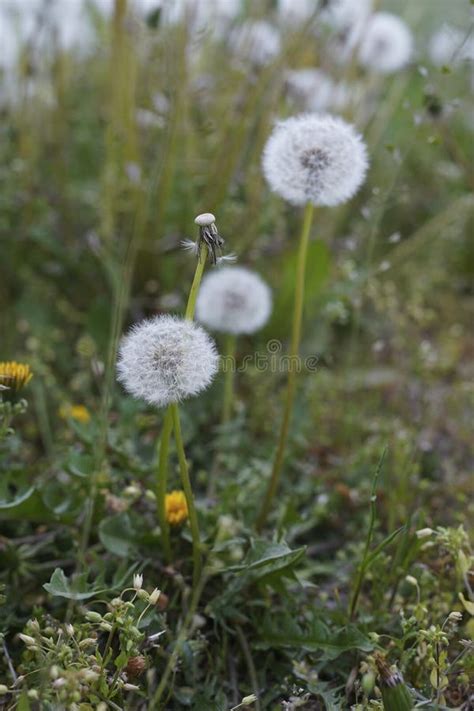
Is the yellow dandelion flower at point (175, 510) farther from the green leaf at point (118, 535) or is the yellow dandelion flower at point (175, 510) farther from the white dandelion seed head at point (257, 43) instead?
the white dandelion seed head at point (257, 43)

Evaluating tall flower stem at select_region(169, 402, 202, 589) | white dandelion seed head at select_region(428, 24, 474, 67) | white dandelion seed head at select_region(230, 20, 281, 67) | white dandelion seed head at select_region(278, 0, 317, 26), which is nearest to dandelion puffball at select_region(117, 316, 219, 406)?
tall flower stem at select_region(169, 402, 202, 589)

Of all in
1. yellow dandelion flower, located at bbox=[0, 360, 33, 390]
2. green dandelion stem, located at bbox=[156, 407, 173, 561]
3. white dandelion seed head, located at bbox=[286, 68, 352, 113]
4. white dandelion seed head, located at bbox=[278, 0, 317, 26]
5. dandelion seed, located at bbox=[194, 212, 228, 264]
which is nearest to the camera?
dandelion seed, located at bbox=[194, 212, 228, 264]

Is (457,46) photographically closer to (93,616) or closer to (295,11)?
(295,11)

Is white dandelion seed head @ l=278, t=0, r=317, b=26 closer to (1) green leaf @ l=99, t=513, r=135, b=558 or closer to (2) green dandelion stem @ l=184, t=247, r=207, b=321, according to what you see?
(2) green dandelion stem @ l=184, t=247, r=207, b=321

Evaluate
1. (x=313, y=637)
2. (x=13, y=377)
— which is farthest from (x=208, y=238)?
(x=313, y=637)

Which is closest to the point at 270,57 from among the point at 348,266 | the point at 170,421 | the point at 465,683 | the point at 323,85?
the point at 323,85

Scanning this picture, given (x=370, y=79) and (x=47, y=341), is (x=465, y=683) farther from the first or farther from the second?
(x=370, y=79)
